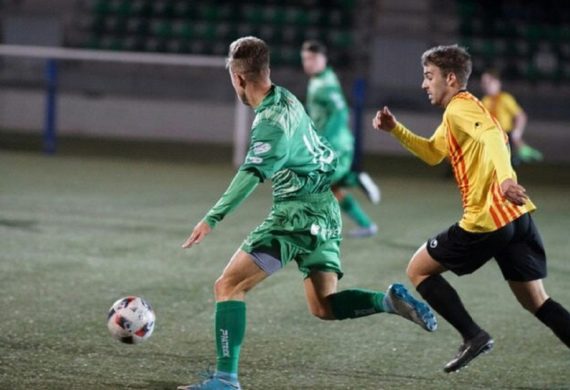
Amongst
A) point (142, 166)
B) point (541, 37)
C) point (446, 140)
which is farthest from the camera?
point (541, 37)

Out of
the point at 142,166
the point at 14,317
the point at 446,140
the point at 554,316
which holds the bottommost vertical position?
the point at 142,166

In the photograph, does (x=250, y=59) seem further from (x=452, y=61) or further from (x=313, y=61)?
(x=313, y=61)

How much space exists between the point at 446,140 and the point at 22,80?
1847cm

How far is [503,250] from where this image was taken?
5426 millimetres

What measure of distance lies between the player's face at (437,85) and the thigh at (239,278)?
126 centimetres

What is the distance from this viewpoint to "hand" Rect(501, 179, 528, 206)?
502 cm

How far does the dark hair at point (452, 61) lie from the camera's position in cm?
552

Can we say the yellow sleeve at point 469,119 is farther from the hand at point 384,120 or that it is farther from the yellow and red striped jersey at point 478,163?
the hand at point 384,120

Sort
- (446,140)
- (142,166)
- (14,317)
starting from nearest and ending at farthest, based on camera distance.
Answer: (446,140)
(14,317)
(142,166)

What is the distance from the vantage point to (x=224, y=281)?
5180mm

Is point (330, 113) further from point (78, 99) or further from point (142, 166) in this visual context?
point (78, 99)

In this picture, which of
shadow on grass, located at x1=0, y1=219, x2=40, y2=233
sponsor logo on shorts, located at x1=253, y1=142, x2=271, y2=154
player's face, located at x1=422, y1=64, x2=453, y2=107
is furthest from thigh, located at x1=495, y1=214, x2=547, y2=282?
shadow on grass, located at x1=0, y1=219, x2=40, y2=233

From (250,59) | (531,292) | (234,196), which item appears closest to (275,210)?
(234,196)

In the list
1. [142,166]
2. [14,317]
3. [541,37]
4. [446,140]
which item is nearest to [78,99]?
[142,166]
